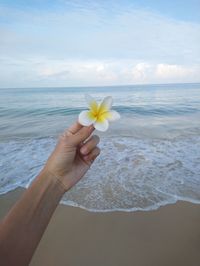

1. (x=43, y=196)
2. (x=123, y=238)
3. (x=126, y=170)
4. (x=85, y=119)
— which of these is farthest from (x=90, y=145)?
(x=126, y=170)

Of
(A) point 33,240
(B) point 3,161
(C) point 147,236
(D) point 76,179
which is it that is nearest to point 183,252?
(C) point 147,236

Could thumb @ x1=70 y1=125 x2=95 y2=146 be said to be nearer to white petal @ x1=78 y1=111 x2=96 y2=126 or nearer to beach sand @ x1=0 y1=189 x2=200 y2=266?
white petal @ x1=78 y1=111 x2=96 y2=126

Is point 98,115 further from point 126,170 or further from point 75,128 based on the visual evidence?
point 126,170

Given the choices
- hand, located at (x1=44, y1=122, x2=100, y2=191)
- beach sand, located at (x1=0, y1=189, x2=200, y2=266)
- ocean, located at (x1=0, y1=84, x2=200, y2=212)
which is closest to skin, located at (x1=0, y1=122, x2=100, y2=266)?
hand, located at (x1=44, y1=122, x2=100, y2=191)

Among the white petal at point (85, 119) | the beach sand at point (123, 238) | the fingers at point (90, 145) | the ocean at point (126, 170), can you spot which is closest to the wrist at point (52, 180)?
the fingers at point (90, 145)

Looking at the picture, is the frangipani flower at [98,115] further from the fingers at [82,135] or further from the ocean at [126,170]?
the ocean at [126,170]
